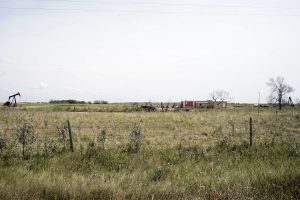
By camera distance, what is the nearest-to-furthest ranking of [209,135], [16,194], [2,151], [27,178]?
[16,194], [27,178], [2,151], [209,135]

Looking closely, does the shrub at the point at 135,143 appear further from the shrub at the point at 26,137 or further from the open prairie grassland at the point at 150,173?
the shrub at the point at 26,137

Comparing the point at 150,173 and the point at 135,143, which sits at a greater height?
the point at 135,143

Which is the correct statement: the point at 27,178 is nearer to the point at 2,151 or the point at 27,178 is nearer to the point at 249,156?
the point at 2,151

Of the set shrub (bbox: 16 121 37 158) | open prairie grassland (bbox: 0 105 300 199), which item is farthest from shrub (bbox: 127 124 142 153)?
shrub (bbox: 16 121 37 158)

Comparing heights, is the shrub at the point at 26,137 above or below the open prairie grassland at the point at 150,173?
above

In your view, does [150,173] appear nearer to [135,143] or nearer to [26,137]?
[135,143]

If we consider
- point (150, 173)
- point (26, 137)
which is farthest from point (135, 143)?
point (150, 173)

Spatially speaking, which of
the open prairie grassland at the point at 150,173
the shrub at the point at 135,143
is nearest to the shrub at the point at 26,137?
the open prairie grassland at the point at 150,173

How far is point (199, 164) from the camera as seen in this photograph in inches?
443

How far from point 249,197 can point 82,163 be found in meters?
5.97

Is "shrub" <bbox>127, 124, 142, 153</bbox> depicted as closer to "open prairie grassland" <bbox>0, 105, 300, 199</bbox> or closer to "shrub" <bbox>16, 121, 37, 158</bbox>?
"open prairie grassland" <bbox>0, 105, 300, 199</bbox>

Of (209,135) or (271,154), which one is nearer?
(271,154)

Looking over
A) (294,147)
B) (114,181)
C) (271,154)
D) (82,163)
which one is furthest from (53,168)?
(294,147)

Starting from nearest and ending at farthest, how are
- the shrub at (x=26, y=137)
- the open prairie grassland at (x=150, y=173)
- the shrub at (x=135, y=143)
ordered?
the open prairie grassland at (x=150, y=173)
the shrub at (x=26, y=137)
the shrub at (x=135, y=143)
